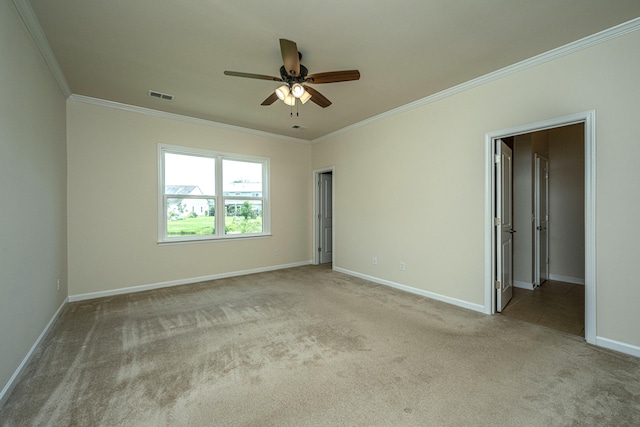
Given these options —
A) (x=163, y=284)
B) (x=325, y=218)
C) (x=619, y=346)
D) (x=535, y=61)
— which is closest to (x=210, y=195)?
(x=163, y=284)

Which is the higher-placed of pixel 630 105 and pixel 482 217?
pixel 630 105

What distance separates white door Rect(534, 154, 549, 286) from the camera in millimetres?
4379

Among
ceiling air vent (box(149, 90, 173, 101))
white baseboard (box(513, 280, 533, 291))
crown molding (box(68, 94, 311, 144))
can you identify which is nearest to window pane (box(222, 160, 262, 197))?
crown molding (box(68, 94, 311, 144))

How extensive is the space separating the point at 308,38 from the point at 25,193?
9.01 ft

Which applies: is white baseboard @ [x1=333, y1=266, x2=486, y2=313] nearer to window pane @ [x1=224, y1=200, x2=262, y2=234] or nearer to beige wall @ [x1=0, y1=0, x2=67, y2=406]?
window pane @ [x1=224, y1=200, x2=262, y2=234]

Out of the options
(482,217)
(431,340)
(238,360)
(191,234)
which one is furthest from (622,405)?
(191,234)

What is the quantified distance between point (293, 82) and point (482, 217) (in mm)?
2662

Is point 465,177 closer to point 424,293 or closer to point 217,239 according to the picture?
point 424,293

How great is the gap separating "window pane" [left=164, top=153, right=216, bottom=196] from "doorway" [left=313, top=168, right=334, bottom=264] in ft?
7.44

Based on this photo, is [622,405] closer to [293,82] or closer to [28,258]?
[293,82]

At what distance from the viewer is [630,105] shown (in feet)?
7.48

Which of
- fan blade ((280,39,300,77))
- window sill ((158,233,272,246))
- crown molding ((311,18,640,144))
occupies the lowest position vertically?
window sill ((158,233,272,246))

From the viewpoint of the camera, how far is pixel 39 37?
7.80 ft

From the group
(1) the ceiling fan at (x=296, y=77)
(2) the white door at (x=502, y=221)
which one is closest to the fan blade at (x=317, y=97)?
(1) the ceiling fan at (x=296, y=77)
